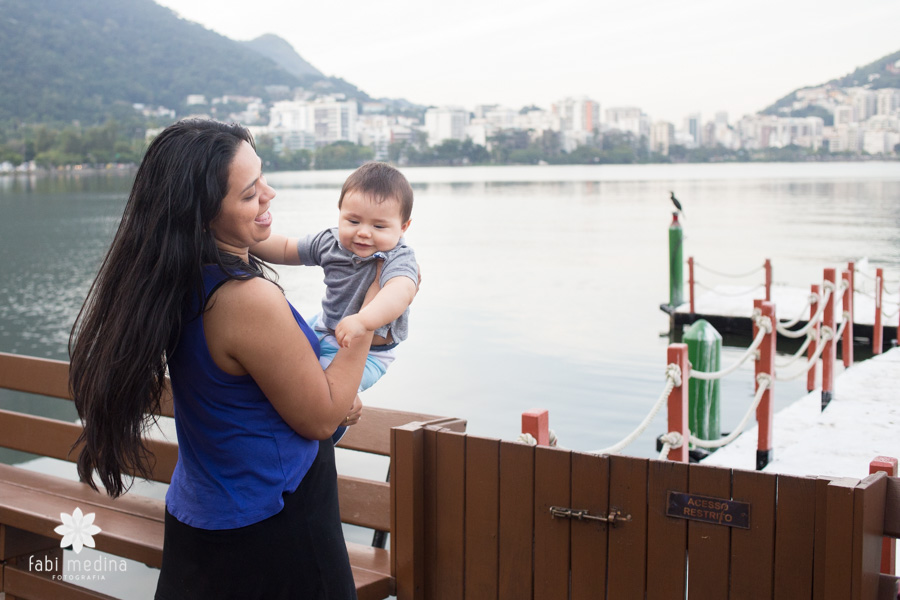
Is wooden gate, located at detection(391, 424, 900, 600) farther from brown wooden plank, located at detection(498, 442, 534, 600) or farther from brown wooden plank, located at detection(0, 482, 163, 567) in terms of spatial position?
brown wooden plank, located at detection(0, 482, 163, 567)

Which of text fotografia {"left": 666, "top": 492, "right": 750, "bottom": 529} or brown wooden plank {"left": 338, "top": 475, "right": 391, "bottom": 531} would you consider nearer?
text fotografia {"left": 666, "top": 492, "right": 750, "bottom": 529}

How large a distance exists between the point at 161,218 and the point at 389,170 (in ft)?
2.27

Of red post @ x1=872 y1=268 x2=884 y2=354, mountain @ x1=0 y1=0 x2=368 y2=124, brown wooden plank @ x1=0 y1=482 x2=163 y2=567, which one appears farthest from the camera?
mountain @ x1=0 y1=0 x2=368 y2=124

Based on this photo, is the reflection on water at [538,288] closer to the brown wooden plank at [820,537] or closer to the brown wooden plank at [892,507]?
the brown wooden plank at [820,537]

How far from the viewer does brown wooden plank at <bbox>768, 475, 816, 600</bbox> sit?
2.14 metres

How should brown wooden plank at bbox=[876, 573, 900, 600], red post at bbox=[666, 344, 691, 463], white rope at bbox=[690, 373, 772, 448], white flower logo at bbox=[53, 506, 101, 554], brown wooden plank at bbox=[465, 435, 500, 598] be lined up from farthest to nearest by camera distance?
white rope at bbox=[690, 373, 772, 448] → red post at bbox=[666, 344, 691, 463] → white flower logo at bbox=[53, 506, 101, 554] → brown wooden plank at bbox=[465, 435, 500, 598] → brown wooden plank at bbox=[876, 573, 900, 600]

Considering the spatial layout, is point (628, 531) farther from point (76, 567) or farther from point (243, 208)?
point (76, 567)

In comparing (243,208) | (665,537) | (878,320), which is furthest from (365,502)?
(878,320)

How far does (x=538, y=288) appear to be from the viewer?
80.5 ft

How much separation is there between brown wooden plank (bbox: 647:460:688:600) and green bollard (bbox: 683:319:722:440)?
5.90 metres

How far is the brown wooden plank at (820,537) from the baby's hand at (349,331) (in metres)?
1.19

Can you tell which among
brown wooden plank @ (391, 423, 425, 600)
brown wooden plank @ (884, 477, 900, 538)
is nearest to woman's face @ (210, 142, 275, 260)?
brown wooden plank @ (391, 423, 425, 600)

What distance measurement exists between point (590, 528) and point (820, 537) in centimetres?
60

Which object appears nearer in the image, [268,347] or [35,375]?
[268,347]
